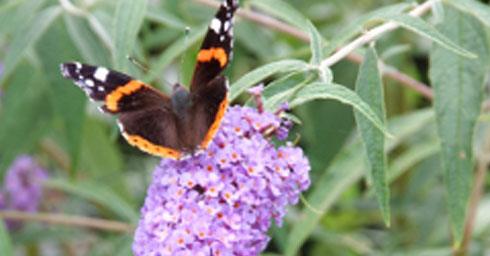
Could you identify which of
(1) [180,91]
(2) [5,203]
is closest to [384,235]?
(2) [5,203]

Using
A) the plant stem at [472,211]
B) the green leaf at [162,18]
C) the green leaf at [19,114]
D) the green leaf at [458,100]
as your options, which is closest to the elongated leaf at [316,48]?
the green leaf at [458,100]

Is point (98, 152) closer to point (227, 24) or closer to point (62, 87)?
point (62, 87)

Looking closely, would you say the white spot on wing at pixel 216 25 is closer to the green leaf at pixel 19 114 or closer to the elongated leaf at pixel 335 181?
the elongated leaf at pixel 335 181

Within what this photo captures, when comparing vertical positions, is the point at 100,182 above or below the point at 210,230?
below

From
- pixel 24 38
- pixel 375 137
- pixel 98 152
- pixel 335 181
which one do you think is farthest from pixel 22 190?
pixel 375 137

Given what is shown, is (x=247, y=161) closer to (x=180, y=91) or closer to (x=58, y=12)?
(x=180, y=91)

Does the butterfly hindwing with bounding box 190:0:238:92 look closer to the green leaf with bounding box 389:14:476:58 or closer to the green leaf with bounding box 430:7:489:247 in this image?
the green leaf with bounding box 389:14:476:58

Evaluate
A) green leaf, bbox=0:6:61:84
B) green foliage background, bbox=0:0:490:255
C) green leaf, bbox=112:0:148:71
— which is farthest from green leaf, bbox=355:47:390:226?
green leaf, bbox=0:6:61:84
